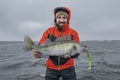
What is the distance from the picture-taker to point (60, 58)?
27.5 ft

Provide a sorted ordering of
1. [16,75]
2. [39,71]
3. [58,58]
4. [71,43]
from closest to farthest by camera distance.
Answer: [71,43]
[58,58]
[16,75]
[39,71]

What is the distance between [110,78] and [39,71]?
179 inches

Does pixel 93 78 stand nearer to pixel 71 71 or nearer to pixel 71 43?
pixel 71 71

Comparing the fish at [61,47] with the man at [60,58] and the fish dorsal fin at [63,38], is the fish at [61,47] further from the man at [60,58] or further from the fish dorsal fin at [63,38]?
the man at [60,58]

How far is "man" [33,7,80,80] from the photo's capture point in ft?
27.7

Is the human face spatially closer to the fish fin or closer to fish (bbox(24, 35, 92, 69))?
fish (bbox(24, 35, 92, 69))

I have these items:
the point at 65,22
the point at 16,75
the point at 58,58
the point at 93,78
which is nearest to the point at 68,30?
the point at 65,22

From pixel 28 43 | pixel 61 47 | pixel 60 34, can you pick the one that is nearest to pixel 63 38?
pixel 61 47

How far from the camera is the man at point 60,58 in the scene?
843cm

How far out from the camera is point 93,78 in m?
15.1

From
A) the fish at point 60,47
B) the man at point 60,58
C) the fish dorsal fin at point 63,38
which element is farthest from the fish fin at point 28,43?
the fish dorsal fin at point 63,38

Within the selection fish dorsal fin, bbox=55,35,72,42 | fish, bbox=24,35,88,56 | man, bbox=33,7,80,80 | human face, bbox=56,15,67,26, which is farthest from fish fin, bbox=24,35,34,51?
human face, bbox=56,15,67,26

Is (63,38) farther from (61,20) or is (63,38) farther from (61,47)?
(61,20)

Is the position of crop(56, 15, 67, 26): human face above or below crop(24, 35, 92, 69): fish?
above
